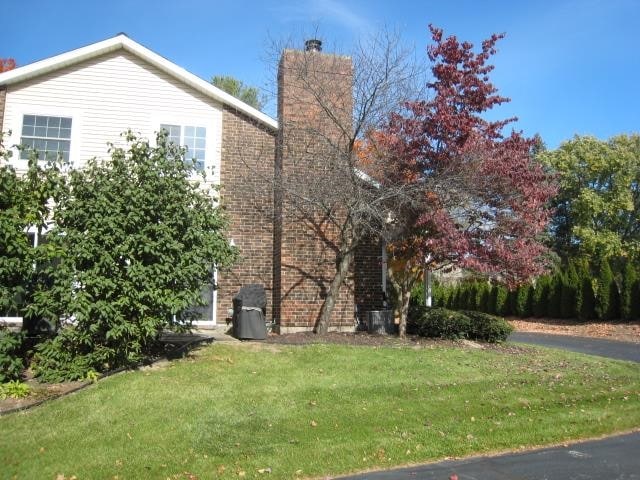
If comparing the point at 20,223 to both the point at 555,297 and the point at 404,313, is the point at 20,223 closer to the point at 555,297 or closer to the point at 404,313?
the point at 404,313

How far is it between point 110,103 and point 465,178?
8724 millimetres

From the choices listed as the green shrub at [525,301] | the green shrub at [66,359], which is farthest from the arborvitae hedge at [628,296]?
the green shrub at [66,359]

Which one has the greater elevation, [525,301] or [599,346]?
[525,301]

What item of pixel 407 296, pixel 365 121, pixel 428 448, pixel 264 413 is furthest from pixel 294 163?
pixel 428 448

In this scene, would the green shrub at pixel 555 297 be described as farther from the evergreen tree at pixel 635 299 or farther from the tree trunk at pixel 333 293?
the tree trunk at pixel 333 293

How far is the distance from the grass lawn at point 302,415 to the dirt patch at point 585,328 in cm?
1090

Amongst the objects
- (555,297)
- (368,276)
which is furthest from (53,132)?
(555,297)

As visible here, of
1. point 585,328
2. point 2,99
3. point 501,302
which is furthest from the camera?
point 501,302

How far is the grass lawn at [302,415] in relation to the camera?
19.0 feet

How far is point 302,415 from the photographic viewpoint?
716cm

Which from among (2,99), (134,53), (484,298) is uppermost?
(134,53)

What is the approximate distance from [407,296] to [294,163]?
13.3ft

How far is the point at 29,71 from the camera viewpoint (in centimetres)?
1378

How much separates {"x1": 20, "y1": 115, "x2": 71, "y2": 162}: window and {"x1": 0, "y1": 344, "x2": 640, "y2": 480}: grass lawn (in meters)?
6.96
